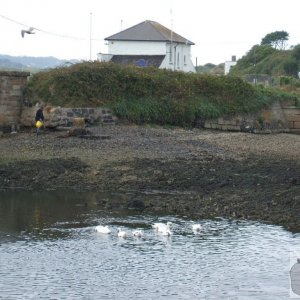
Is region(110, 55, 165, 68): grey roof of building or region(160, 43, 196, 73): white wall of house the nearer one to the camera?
region(110, 55, 165, 68): grey roof of building

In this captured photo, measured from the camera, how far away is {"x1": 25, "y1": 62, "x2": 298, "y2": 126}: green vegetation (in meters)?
32.3

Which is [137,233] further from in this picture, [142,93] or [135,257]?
[142,93]

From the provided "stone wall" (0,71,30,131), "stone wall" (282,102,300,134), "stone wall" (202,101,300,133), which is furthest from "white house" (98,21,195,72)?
"stone wall" (0,71,30,131)

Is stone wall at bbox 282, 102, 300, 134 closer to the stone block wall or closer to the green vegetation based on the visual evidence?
the stone block wall

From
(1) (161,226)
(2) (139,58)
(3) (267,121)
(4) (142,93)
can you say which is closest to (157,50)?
(2) (139,58)

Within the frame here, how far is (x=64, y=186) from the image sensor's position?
70.6ft

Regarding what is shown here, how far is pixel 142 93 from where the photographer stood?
33.9 metres

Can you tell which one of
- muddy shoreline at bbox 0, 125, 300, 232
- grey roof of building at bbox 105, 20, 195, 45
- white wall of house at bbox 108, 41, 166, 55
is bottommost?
muddy shoreline at bbox 0, 125, 300, 232

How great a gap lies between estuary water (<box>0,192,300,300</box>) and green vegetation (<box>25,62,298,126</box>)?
538 inches

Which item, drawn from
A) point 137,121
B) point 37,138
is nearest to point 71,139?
point 37,138

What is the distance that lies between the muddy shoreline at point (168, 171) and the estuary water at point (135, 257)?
1145mm

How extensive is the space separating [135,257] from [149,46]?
51.1 metres

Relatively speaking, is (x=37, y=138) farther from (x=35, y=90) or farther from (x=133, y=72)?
(x=133, y=72)

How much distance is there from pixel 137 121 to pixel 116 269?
1911 centimetres
